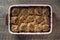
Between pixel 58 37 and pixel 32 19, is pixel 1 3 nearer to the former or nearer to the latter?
pixel 32 19

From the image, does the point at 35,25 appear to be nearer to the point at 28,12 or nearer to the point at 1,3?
the point at 28,12

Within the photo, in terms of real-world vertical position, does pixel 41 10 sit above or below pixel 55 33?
above

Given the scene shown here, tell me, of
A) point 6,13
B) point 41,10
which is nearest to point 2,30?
point 6,13

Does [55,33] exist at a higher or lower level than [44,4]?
lower

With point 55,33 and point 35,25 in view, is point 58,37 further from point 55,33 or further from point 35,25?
point 35,25

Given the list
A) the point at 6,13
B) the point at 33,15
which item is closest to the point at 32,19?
the point at 33,15
